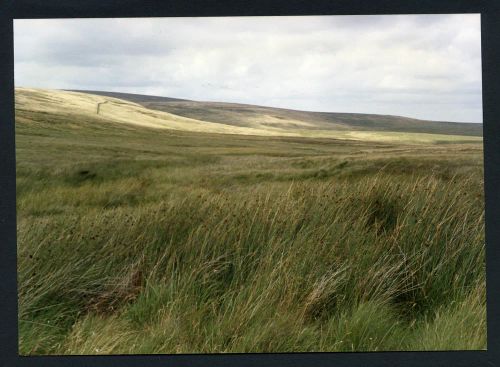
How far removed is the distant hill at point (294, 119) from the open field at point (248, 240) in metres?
0.06

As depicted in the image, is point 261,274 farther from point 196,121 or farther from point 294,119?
point 196,121

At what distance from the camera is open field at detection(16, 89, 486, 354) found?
3.72m

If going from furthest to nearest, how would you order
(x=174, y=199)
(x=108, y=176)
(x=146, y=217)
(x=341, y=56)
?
(x=108, y=176) → (x=341, y=56) → (x=174, y=199) → (x=146, y=217)

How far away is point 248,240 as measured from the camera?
4.23 metres

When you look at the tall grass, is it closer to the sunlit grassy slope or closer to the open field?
the open field

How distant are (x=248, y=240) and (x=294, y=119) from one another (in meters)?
1.50

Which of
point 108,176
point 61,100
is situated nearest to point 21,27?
point 61,100

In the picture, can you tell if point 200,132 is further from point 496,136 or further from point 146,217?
point 496,136

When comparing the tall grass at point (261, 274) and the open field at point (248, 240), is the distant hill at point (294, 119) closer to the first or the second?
the open field at point (248, 240)

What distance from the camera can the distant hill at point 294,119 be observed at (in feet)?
17.3

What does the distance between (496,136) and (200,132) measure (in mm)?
2816

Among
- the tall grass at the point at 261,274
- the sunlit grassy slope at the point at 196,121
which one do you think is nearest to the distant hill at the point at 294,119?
the sunlit grassy slope at the point at 196,121

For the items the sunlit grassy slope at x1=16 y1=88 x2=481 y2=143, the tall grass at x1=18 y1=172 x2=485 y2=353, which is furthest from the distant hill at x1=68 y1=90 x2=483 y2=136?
the tall grass at x1=18 y1=172 x2=485 y2=353

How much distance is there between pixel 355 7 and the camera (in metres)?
→ 3.34
